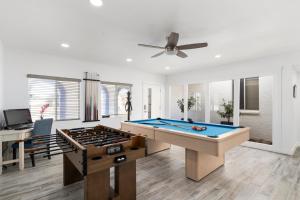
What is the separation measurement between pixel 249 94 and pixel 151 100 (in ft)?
11.5

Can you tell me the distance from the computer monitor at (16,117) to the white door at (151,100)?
3.75 m

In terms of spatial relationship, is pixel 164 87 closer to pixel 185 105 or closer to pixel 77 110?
pixel 185 105

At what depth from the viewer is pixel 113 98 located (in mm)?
5289

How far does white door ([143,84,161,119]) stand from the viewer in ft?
20.5

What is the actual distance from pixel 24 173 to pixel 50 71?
2.46m

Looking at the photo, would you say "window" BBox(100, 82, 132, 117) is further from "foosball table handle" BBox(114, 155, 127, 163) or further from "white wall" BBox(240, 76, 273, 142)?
"white wall" BBox(240, 76, 273, 142)

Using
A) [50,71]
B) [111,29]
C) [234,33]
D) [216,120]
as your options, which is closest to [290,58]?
[234,33]

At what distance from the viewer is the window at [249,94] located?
14.9 ft

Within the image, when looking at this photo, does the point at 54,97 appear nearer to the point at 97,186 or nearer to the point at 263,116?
the point at 97,186

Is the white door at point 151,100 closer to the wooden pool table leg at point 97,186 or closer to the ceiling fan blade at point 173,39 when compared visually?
the ceiling fan blade at point 173,39

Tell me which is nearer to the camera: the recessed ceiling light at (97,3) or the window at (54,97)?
the recessed ceiling light at (97,3)

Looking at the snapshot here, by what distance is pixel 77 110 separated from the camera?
4449mm

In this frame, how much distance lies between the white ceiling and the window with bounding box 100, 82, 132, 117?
159 centimetres

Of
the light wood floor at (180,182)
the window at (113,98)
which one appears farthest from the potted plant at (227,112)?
the window at (113,98)
